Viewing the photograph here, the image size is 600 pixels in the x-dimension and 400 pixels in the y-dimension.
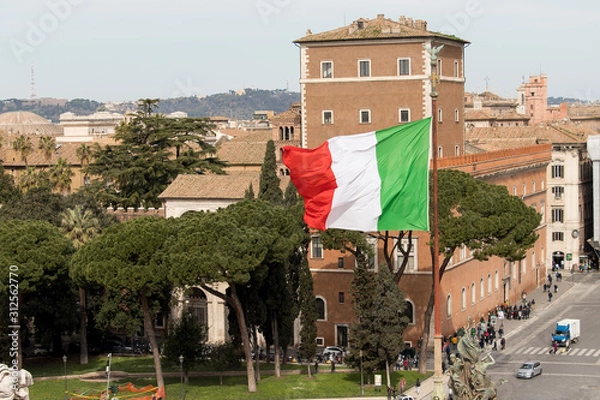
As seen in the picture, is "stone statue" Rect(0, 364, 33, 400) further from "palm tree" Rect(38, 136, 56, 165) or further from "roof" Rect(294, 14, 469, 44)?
"palm tree" Rect(38, 136, 56, 165)

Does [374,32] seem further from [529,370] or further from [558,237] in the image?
[558,237]

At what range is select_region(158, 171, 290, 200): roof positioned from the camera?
212ft

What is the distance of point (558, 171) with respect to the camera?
92.7 meters

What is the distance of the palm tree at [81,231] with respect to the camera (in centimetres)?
5759

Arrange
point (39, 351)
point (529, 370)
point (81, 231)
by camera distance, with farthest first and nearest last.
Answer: point (39, 351) → point (81, 231) → point (529, 370)

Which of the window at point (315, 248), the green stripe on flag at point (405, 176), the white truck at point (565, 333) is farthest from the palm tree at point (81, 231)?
the green stripe on flag at point (405, 176)

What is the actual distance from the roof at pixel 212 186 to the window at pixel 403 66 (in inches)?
352

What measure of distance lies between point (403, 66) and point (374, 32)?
2.59 metres

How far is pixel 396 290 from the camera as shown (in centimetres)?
4897

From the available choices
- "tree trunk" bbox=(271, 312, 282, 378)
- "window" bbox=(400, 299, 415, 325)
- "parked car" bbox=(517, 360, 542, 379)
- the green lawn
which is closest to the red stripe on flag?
the green lawn

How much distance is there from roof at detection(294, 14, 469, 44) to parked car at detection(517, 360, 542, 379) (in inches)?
811

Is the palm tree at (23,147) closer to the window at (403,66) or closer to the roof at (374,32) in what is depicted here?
the roof at (374,32)

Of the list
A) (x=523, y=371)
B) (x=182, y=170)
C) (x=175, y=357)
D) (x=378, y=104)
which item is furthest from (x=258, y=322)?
(x=182, y=170)

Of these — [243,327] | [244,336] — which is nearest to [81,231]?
[243,327]
